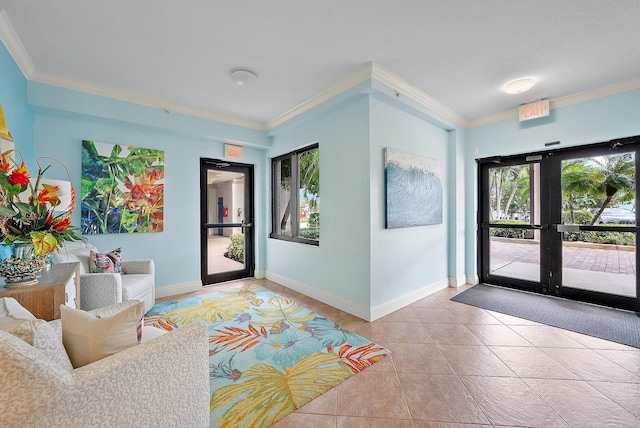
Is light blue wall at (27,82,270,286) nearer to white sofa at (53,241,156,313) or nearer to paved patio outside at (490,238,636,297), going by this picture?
white sofa at (53,241,156,313)

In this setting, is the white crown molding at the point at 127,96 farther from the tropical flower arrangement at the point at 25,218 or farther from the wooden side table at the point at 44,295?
the wooden side table at the point at 44,295

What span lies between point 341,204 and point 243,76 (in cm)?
182

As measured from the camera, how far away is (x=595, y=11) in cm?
198

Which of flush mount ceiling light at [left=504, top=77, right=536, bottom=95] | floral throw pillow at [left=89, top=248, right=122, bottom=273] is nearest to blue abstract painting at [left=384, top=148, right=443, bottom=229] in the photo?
flush mount ceiling light at [left=504, top=77, right=536, bottom=95]

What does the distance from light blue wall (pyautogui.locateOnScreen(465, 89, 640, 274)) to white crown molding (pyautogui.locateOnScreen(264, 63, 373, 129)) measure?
8.44ft

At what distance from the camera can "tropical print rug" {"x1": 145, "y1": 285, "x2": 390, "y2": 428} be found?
171cm

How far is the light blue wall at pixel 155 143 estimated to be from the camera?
3033 mm

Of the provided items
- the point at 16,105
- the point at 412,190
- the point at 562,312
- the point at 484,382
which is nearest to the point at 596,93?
the point at 412,190

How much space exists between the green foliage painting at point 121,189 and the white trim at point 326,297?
79.1 inches

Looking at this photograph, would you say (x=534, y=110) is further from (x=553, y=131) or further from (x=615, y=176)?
(x=615, y=176)

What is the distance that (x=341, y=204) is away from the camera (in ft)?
10.9

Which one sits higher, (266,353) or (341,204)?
(341,204)

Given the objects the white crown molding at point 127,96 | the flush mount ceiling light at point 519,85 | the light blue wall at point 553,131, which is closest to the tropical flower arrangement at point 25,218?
the white crown molding at point 127,96

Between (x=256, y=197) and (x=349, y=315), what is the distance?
2693mm
